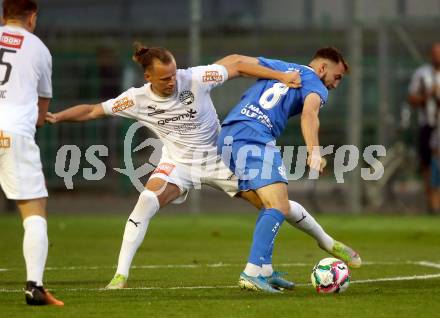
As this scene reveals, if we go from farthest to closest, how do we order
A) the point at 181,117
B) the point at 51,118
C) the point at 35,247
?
the point at 181,117, the point at 51,118, the point at 35,247

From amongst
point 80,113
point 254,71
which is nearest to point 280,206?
point 254,71

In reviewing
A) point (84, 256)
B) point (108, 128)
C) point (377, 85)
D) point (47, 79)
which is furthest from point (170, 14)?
point (47, 79)

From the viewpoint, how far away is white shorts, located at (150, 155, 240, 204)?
32.3ft

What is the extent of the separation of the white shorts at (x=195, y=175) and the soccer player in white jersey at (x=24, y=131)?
1.96 m

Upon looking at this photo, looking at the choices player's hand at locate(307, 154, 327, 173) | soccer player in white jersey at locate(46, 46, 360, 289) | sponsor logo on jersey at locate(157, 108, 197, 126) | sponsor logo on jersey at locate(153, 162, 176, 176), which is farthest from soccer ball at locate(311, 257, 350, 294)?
sponsor logo on jersey at locate(157, 108, 197, 126)

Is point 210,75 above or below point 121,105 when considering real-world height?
above

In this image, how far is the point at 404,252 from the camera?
13.2m

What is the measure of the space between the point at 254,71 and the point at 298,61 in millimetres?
8240

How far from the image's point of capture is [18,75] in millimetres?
7934

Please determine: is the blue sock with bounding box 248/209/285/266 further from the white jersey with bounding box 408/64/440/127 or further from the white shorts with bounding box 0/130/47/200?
the white jersey with bounding box 408/64/440/127

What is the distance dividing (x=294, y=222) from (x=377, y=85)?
8127 mm

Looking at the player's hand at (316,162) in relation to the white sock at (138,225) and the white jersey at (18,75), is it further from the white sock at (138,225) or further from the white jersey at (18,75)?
the white jersey at (18,75)

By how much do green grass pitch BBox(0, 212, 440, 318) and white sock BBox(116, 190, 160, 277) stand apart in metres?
0.32

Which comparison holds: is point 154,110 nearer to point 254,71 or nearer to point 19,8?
point 254,71
